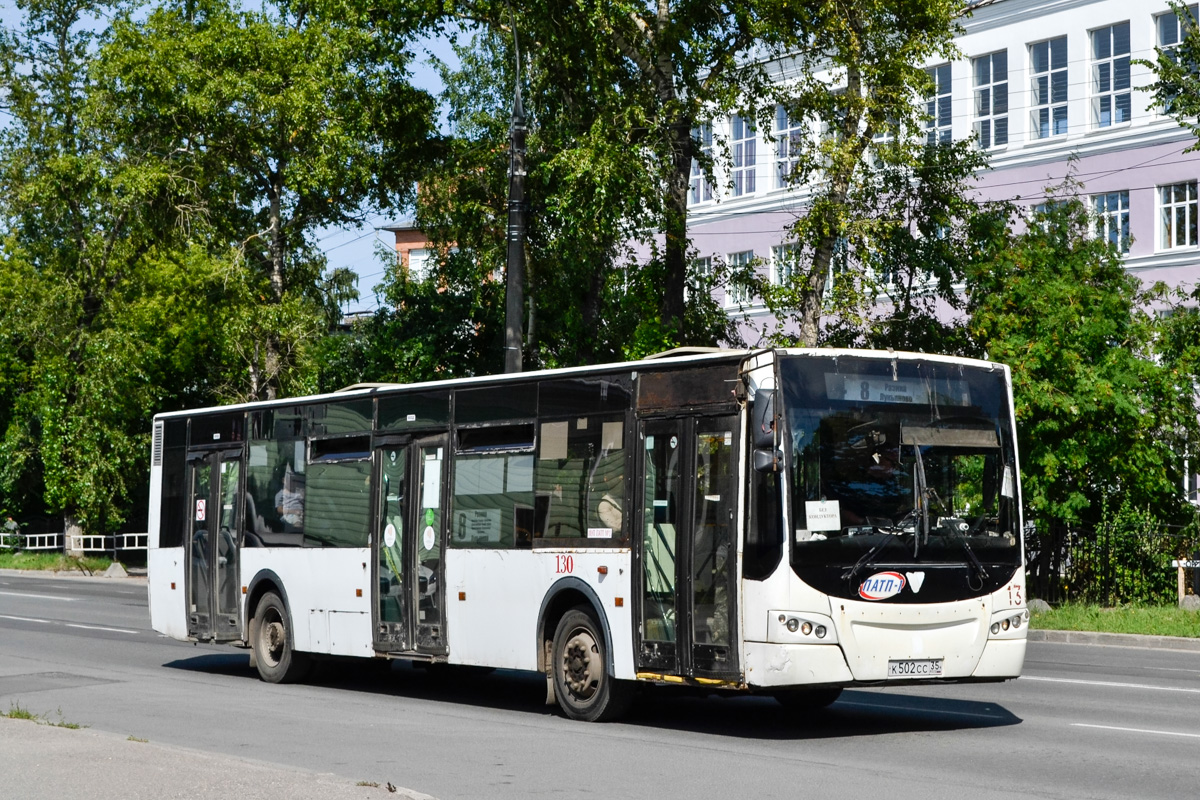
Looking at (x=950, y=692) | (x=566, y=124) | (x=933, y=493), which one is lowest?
(x=950, y=692)

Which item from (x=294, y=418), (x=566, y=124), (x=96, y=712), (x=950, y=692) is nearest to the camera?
(x=96, y=712)

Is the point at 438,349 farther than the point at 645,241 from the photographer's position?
Yes

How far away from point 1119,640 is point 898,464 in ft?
42.1

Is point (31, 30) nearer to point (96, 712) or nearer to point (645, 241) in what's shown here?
point (645, 241)

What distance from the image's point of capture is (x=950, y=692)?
1579 centimetres

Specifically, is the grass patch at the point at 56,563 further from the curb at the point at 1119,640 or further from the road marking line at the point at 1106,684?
the road marking line at the point at 1106,684

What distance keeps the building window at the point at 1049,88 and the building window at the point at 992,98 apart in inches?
39.0

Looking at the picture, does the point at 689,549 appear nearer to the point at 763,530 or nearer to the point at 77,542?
the point at 763,530

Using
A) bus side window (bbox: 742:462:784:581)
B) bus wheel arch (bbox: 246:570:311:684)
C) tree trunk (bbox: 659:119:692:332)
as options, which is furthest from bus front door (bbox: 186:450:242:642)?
tree trunk (bbox: 659:119:692:332)

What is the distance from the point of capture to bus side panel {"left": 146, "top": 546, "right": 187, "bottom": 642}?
18.9 metres

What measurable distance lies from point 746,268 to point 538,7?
21.1 feet

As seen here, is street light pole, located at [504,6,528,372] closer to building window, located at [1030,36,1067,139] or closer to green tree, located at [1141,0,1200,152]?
green tree, located at [1141,0,1200,152]

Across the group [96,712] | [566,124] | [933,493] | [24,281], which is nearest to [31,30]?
[24,281]

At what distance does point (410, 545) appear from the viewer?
15.3 meters
